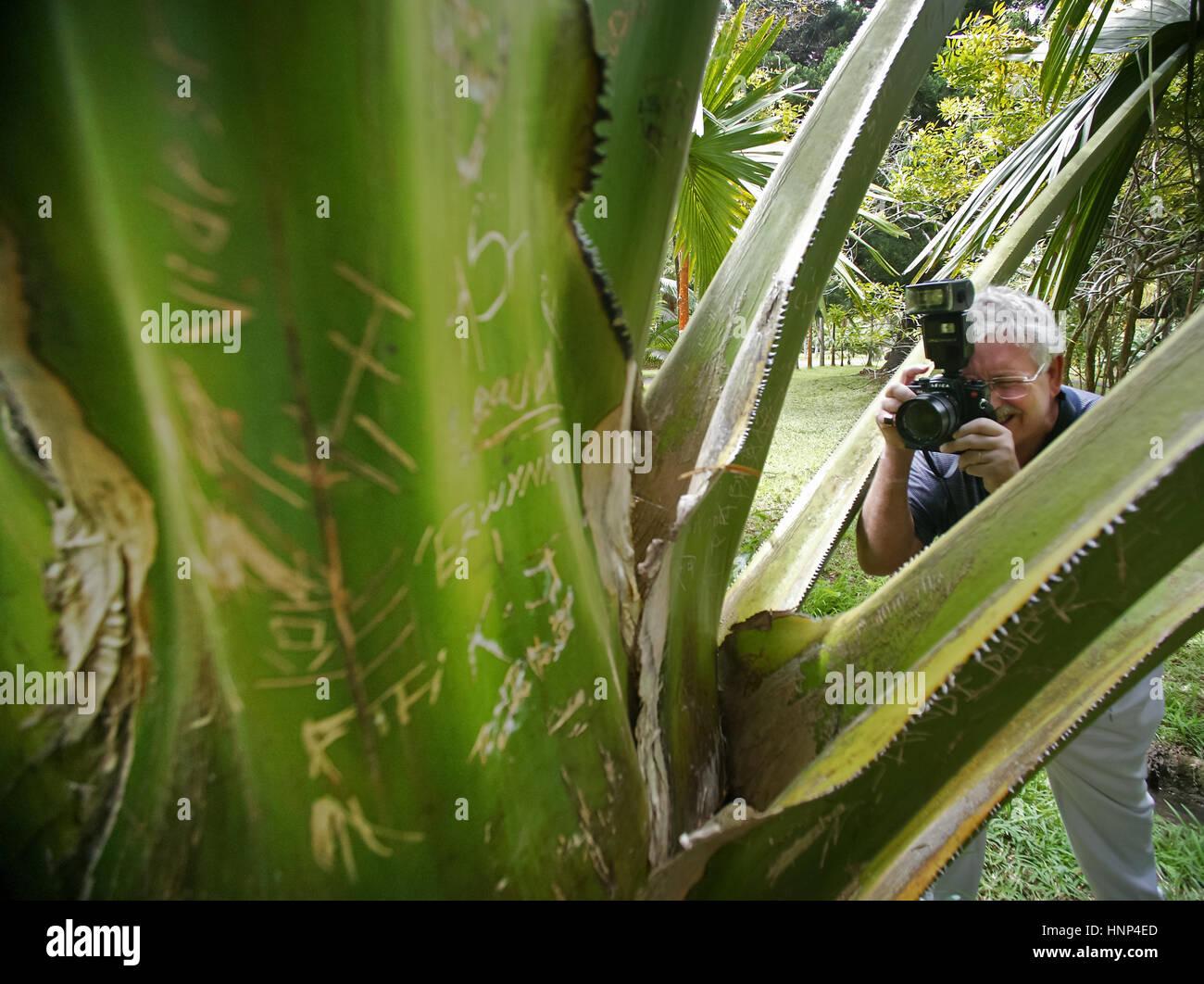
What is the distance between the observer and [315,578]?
16.6 inches

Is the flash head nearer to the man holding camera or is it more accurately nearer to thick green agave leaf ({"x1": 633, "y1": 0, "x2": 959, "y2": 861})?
the man holding camera

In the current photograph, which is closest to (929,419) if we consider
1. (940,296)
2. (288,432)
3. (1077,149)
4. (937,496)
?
(940,296)

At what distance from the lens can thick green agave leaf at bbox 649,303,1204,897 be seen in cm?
53

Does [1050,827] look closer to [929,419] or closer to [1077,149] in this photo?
[929,419]

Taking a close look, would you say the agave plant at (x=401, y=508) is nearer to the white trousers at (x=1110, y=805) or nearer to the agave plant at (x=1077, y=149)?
the white trousers at (x=1110, y=805)

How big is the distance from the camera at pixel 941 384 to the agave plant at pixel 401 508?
0.42 m

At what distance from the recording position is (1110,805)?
1.23 metres

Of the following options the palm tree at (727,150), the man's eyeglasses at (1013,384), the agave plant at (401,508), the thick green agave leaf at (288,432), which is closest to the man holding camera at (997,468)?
the man's eyeglasses at (1013,384)

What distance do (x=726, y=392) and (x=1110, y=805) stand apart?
1068 millimetres

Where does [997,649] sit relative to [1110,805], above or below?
above

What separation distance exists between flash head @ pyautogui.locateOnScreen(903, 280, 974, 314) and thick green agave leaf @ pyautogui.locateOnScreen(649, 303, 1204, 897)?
0.41 metres
